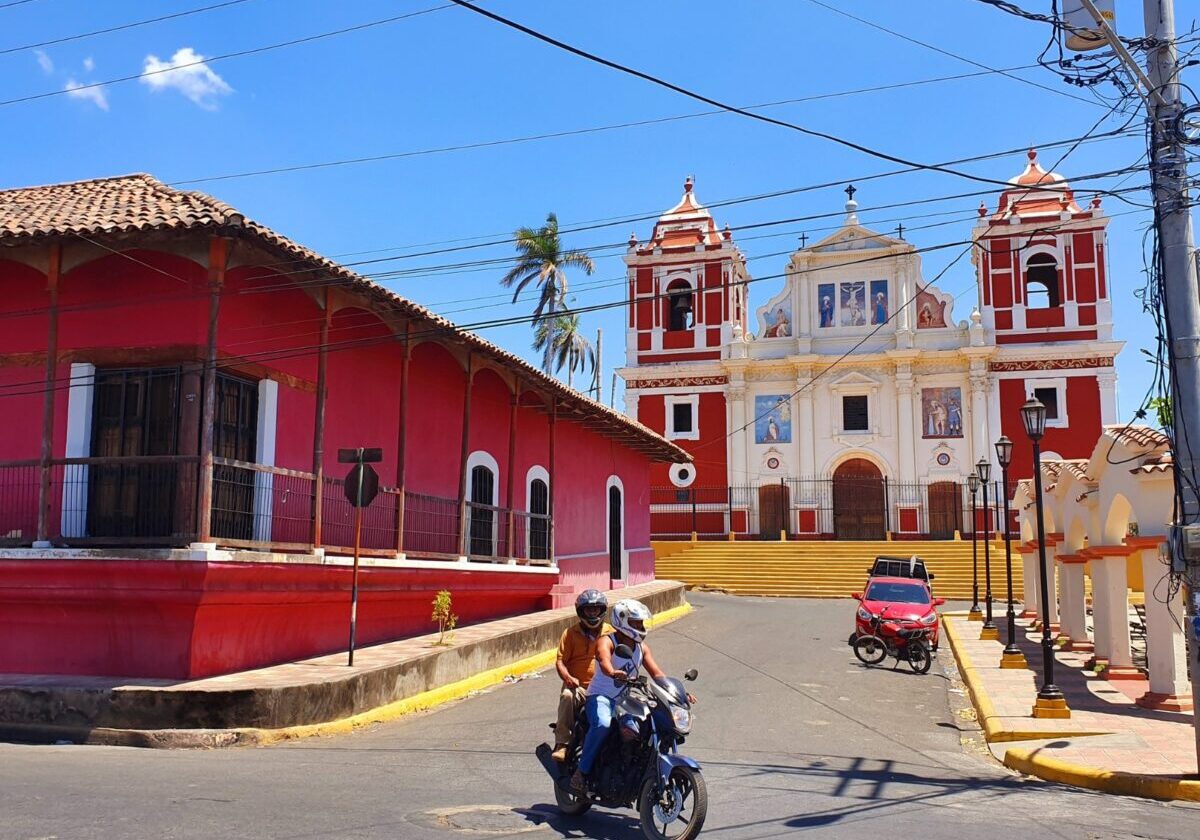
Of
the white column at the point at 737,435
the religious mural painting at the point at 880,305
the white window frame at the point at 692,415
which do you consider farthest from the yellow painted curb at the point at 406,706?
the religious mural painting at the point at 880,305

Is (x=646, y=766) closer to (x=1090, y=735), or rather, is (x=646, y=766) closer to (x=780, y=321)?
(x=1090, y=735)

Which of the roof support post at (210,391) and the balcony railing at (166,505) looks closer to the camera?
the roof support post at (210,391)

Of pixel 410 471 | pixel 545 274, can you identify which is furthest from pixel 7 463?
pixel 545 274

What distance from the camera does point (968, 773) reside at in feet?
31.3

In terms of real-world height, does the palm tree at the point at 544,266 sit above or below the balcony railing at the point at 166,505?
above

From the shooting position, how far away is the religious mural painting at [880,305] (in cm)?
4228

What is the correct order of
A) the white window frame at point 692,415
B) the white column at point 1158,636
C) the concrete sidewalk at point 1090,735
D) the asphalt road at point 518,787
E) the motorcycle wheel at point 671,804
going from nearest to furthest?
the motorcycle wheel at point 671,804 < the asphalt road at point 518,787 < the concrete sidewalk at point 1090,735 < the white column at point 1158,636 < the white window frame at point 692,415

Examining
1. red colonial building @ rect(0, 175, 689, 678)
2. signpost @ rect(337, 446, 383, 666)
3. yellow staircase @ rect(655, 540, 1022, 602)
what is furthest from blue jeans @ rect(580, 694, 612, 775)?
yellow staircase @ rect(655, 540, 1022, 602)

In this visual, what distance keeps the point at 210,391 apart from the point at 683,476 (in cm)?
3221

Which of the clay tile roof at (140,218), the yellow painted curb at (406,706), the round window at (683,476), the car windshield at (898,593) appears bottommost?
the yellow painted curb at (406,706)

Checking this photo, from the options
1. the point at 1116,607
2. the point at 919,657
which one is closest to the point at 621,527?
the point at 919,657

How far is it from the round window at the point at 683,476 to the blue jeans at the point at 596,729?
35748mm

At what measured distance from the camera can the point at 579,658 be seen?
754 cm

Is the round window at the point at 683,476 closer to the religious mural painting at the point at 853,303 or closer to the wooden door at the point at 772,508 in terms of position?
the wooden door at the point at 772,508
